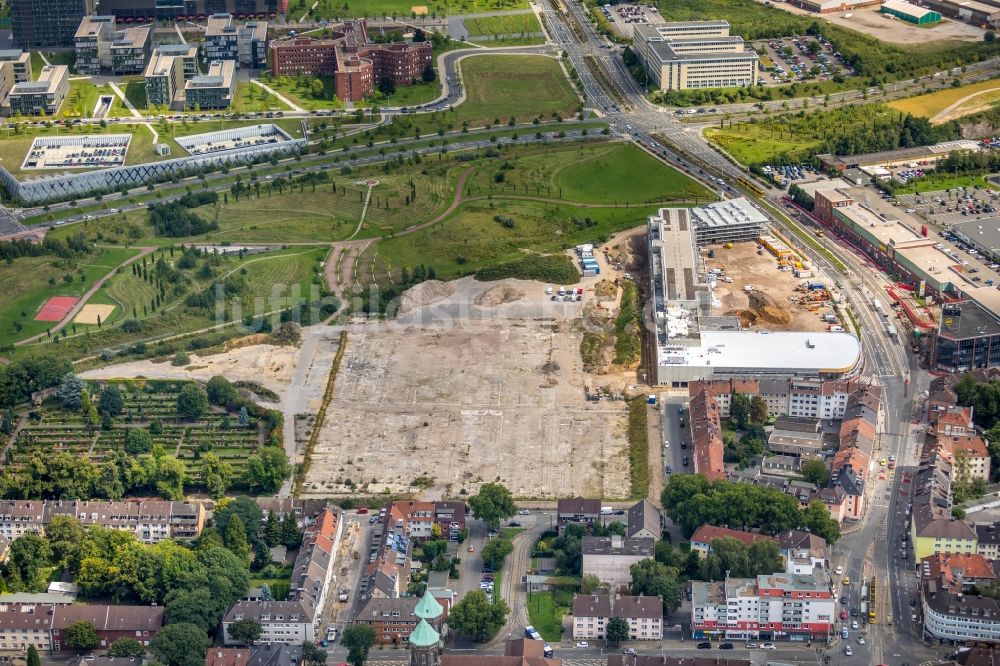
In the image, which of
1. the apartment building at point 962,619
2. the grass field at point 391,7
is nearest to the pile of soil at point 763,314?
the apartment building at point 962,619

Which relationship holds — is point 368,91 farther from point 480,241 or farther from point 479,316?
point 479,316

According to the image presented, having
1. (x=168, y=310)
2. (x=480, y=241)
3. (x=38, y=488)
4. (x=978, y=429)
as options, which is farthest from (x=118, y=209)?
(x=978, y=429)

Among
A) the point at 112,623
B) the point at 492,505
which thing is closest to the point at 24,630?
the point at 112,623

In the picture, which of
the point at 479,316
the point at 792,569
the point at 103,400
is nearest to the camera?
the point at 792,569

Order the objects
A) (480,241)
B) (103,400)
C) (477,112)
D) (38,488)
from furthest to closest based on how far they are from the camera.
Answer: (477,112), (480,241), (103,400), (38,488)

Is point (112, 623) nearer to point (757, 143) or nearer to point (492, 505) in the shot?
point (492, 505)

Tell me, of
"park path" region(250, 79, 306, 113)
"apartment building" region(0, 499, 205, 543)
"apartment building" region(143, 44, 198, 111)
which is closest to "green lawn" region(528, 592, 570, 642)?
"apartment building" region(0, 499, 205, 543)

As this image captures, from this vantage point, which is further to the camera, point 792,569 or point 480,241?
point 480,241
